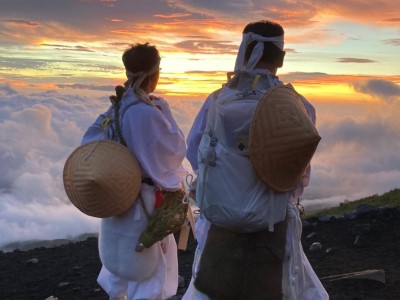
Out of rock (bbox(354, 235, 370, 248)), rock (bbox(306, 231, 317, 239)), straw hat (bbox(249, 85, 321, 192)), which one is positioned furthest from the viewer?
rock (bbox(306, 231, 317, 239))

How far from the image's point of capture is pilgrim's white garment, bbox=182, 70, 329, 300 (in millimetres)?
4660

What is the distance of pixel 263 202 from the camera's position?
4.51 metres

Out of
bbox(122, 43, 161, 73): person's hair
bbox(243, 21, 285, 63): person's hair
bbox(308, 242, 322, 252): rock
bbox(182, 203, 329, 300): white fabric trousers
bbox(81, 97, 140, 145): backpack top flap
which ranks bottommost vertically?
bbox(308, 242, 322, 252): rock

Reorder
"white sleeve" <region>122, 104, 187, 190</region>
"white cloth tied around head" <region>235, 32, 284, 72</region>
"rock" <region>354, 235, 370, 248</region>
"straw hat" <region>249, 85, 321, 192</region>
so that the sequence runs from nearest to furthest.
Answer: "straw hat" <region>249, 85, 321, 192</region>, "white cloth tied around head" <region>235, 32, 284, 72</region>, "white sleeve" <region>122, 104, 187, 190</region>, "rock" <region>354, 235, 370, 248</region>

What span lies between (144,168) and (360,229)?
5.23m

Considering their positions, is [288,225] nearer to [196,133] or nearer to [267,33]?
[196,133]

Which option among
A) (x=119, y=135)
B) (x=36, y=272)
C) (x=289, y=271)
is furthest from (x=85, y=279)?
(x=289, y=271)

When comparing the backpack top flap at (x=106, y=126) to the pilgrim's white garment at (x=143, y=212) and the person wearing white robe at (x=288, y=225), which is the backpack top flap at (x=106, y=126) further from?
the person wearing white robe at (x=288, y=225)

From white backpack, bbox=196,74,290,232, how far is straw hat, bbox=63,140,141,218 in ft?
3.17

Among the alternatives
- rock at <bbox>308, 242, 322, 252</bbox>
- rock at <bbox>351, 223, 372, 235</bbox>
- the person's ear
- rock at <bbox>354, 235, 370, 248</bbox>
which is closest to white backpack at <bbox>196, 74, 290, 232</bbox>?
the person's ear

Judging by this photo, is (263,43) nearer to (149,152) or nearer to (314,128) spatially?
(314,128)

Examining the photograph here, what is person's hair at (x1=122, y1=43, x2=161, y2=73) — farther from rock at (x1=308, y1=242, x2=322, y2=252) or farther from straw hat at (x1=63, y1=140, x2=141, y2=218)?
rock at (x1=308, y1=242, x2=322, y2=252)

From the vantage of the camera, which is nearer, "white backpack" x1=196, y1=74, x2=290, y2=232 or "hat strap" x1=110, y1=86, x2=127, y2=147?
"white backpack" x1=196, y1=74, x2=290, y2=232

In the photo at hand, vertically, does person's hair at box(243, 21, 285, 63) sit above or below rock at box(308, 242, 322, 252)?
above
